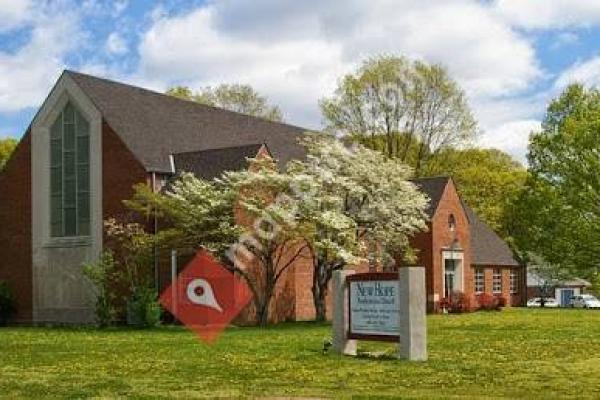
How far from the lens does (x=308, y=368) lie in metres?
17.4

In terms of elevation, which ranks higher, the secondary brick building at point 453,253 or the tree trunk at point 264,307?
the secondary brick building at point 453,253

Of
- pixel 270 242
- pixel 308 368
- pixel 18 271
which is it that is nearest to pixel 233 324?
pixel 270 242

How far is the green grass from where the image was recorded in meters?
14.1

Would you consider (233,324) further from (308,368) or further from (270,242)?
(308,368)

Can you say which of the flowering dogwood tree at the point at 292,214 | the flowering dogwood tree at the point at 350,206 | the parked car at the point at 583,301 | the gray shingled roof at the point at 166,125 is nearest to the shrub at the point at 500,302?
the flowering dogwood tree at the point at 350,206

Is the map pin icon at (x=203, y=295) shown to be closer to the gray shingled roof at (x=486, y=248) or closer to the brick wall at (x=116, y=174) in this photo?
the brick wall at (x=116, y=174)

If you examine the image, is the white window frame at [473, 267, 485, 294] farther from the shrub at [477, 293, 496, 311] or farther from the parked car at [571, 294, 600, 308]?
the parked car at [571, 294, 600, 308]

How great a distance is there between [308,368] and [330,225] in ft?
56.1

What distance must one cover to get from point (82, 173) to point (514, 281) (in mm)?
31852

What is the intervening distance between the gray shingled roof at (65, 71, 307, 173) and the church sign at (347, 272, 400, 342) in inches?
732

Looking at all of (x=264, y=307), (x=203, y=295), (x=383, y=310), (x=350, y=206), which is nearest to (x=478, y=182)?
(x=350, y=206)

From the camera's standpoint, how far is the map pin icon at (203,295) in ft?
119

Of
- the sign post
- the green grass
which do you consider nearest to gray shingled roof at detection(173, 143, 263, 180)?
the green grass

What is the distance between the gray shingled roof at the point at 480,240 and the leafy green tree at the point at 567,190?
363 cm
